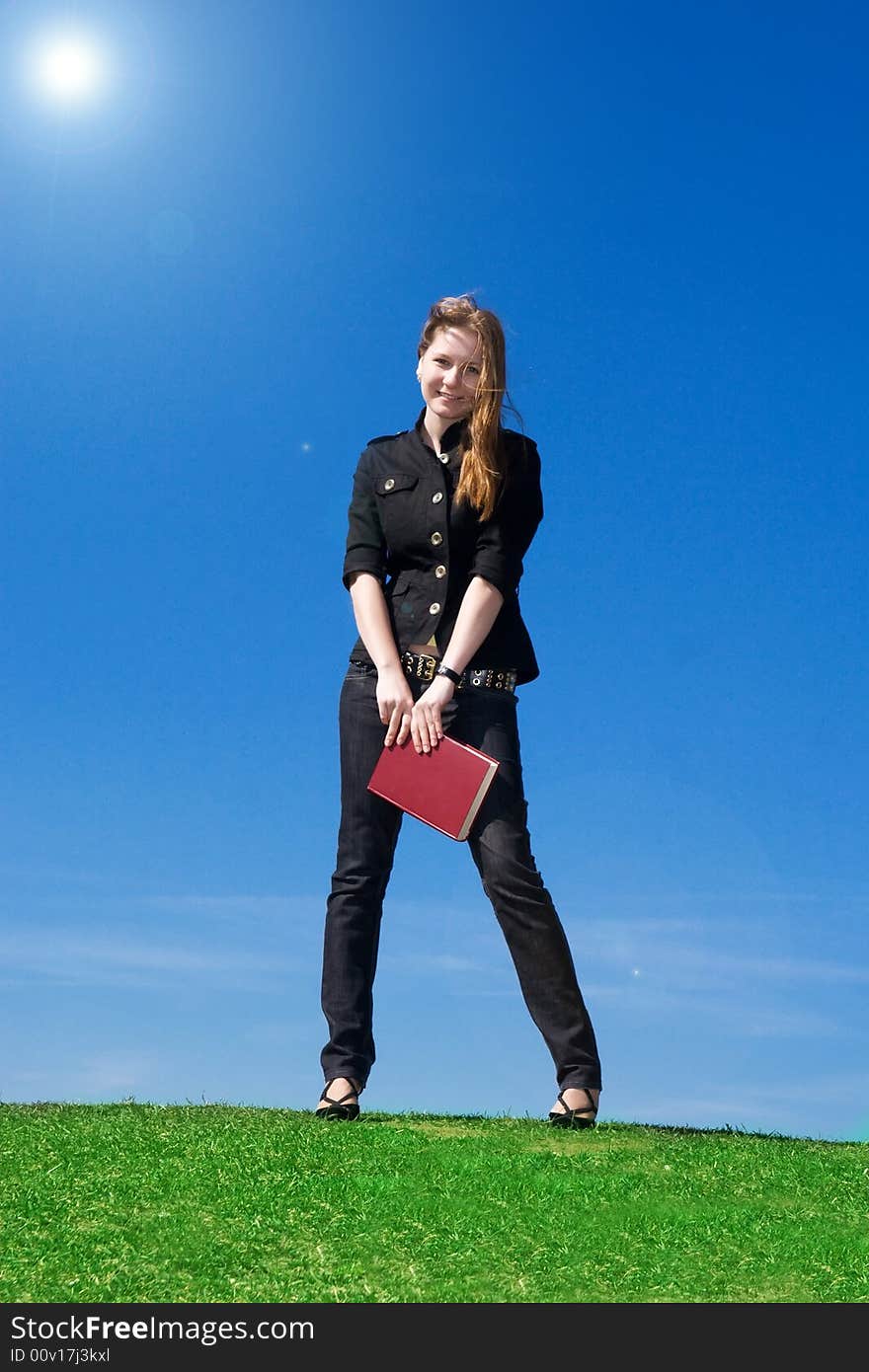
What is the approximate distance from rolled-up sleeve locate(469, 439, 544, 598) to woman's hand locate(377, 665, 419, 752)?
580mm

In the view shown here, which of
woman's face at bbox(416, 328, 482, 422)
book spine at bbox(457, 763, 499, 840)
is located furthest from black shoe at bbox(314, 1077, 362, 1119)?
woman's face at bbox(416, 328, 482, 422)

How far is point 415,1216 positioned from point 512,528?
2.99 meters

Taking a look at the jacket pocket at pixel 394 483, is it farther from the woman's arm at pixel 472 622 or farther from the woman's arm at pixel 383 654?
the woman's arm at pixel 472 622

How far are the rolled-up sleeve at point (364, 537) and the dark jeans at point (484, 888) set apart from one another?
0.44 metres

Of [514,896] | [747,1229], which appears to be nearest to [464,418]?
[514,896]

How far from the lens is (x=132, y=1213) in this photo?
4398 millimetres

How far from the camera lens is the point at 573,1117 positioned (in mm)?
5789

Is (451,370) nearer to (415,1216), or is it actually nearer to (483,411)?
(483,411)

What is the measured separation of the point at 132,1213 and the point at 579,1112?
213 centimetres

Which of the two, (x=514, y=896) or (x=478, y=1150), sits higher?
(x=514, y=896)

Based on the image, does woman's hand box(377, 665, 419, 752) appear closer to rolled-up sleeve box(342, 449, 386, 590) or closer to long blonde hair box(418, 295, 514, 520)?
rolled-up sleeve box(342, 449, 386, 590)

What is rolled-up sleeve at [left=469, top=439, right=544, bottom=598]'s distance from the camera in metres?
5.95

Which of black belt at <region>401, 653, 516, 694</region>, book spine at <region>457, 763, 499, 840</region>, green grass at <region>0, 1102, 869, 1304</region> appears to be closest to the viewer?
green grass at <region>0, 1102, 869, 1304</region>
